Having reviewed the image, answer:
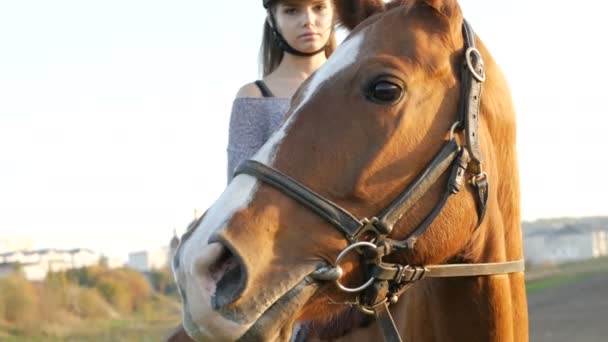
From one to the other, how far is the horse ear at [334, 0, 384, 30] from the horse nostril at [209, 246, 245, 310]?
1549 millimetres

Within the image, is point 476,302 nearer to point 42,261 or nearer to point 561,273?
point 42,261

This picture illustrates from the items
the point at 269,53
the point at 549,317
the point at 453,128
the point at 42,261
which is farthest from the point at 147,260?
the point at 453,128

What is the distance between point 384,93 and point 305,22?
1.72 metres

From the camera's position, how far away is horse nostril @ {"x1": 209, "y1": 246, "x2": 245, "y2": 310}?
3.14 meters

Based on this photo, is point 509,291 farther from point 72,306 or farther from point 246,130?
point 72,306

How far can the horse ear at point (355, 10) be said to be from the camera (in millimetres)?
4242

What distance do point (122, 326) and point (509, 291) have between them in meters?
15.3

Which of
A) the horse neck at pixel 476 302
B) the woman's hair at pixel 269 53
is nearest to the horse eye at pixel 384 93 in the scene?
the horse neck at pixel 476 302

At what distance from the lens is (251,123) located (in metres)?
4.93

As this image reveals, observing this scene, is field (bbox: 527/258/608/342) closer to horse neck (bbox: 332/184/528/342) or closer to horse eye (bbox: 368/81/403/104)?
horse neck (bbox: 332/184/528/342)

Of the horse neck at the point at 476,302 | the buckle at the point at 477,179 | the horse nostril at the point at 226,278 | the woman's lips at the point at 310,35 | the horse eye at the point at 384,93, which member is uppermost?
the woman's lips at the point at 310,35

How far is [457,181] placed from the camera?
3510 mm

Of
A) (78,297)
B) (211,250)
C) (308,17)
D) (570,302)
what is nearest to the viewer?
(211,250)

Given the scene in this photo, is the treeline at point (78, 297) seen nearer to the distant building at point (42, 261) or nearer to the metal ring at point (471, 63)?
the distant building at point (42, 261)
